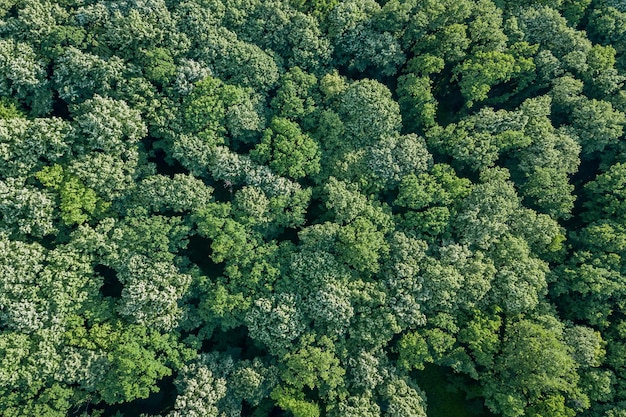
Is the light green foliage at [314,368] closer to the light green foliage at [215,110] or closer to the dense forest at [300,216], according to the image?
the dense forest at [300,216]

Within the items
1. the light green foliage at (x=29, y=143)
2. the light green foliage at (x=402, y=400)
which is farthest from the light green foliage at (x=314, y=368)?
the light green foliage at (x=29, y=143)

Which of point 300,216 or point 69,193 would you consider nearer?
point 69,193

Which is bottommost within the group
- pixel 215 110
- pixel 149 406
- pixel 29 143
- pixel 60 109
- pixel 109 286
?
pixel 149 406

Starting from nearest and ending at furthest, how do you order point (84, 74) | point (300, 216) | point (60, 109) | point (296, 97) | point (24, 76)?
point (24, 76) → point (84, 74) → point (300, 216) → point (60, 109) → point (296, 97)

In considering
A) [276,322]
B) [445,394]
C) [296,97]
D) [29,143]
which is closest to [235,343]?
[276,322]

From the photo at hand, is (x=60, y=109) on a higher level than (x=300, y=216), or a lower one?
lower

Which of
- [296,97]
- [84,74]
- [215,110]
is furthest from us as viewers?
[296,97]

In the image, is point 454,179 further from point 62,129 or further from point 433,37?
point 62,129

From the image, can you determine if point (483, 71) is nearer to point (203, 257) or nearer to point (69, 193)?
point (203, 257)
